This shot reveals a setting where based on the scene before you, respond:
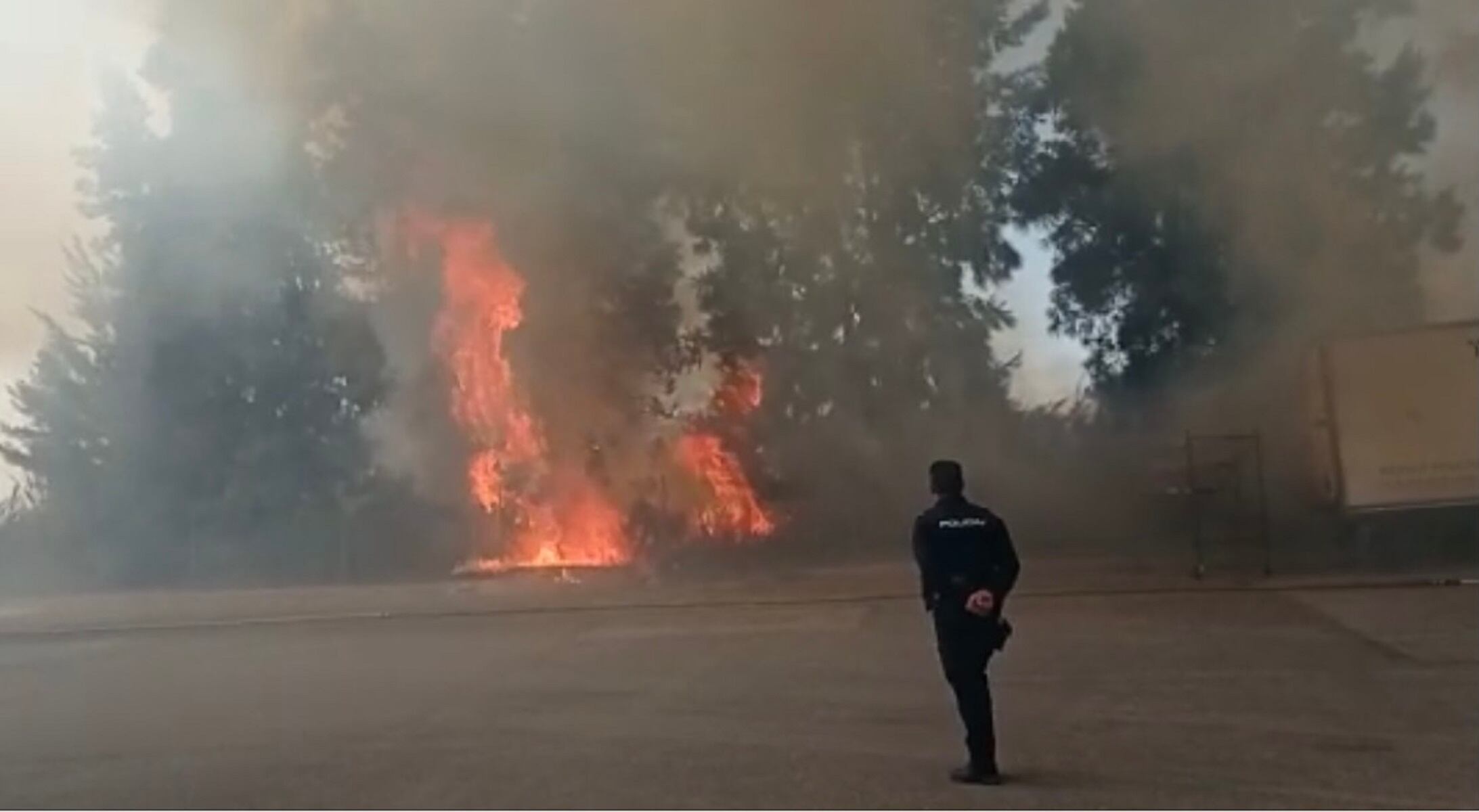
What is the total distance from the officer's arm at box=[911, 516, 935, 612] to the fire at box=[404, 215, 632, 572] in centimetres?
2024

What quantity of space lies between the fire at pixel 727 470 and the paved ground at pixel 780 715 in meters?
11.6

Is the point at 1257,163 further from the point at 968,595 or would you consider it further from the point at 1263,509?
the point at 968,595

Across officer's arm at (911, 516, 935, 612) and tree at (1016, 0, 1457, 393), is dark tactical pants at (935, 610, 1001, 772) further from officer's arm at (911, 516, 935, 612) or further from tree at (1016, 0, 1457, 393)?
tree at (1016, 0, 1457, 393)

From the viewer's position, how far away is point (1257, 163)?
79.6 feet

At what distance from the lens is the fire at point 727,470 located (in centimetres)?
2780

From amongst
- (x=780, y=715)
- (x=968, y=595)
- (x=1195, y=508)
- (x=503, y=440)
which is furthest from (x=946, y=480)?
(x=503, y=440)

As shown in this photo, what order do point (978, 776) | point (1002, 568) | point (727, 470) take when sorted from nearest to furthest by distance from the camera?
point (978, 776) → point (1002, 568) → point (727, 470)

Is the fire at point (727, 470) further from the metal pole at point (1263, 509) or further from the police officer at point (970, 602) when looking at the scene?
the police officer at point (970, 602)

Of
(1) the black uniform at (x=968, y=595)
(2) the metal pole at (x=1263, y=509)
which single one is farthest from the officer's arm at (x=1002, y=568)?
(2) the metal pole at (x=1263, y=509)

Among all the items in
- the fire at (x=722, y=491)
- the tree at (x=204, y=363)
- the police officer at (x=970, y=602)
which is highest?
the tree at (x=204, y=363)

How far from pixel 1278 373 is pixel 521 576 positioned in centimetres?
1236

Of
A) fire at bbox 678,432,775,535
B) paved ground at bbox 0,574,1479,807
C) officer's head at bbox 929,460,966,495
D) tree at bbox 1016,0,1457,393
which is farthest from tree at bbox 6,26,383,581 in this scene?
officer's head at bbox 929,460,966,495

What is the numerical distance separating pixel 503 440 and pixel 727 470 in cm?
393

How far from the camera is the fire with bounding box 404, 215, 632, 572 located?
2777cm
